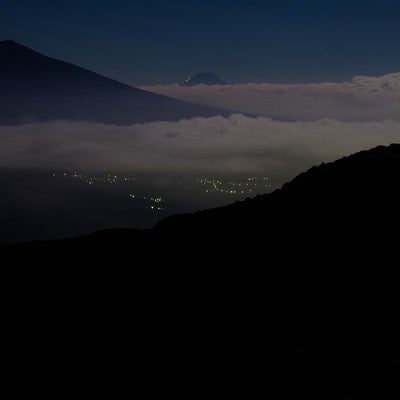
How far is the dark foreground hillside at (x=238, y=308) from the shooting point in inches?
534

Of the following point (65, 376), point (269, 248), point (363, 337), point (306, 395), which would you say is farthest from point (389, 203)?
point (65, 376)

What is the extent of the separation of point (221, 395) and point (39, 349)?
24.4 feet

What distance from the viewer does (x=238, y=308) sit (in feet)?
57.2

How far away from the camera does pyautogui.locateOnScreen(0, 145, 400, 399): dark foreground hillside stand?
44.5ft

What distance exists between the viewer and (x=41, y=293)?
2161 centimetres

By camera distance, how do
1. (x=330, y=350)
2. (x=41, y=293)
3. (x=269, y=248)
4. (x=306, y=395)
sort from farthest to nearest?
(x=41, y=293)
(x=269, y=248)
(x=330, y=350)
(x=306, y=395)

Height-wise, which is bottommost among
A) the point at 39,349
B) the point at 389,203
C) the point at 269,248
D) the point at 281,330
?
the point at 39,349

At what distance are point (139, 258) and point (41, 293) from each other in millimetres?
4694

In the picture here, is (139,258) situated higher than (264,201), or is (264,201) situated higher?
(264,201)

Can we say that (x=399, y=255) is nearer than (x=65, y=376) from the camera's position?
No

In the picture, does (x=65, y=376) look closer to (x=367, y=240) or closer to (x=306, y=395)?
(x=306, y=395)

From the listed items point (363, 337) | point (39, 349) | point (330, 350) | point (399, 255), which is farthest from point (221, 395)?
point (399, 255)

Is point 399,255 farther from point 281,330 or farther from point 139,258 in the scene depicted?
point 139,258

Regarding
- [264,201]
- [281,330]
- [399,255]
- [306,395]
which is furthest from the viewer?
[264,201]
